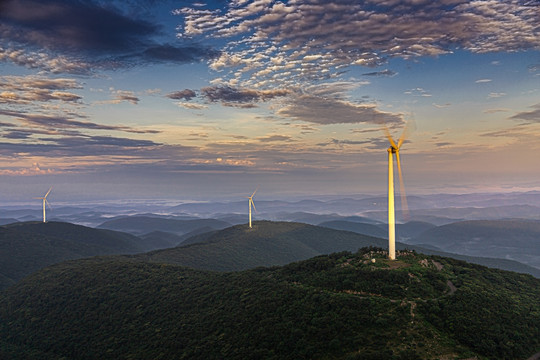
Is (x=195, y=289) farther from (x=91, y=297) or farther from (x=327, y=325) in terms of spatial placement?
(x=327, y=325)

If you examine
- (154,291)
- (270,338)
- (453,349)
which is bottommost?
(154,291)

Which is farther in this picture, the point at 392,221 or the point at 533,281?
the point at 533,281

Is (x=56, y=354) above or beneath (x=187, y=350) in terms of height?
beneath

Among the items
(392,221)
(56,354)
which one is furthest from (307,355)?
(56,354)

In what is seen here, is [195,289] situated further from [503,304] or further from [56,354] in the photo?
[503,304]

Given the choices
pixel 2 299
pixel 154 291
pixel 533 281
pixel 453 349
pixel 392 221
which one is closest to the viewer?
pixel 453 349

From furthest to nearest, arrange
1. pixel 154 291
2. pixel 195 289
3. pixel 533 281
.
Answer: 1. pixel 154 291
2. pixel 195 289
3. pixel 533 281

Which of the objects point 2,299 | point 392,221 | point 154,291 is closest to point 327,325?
point 392,221
